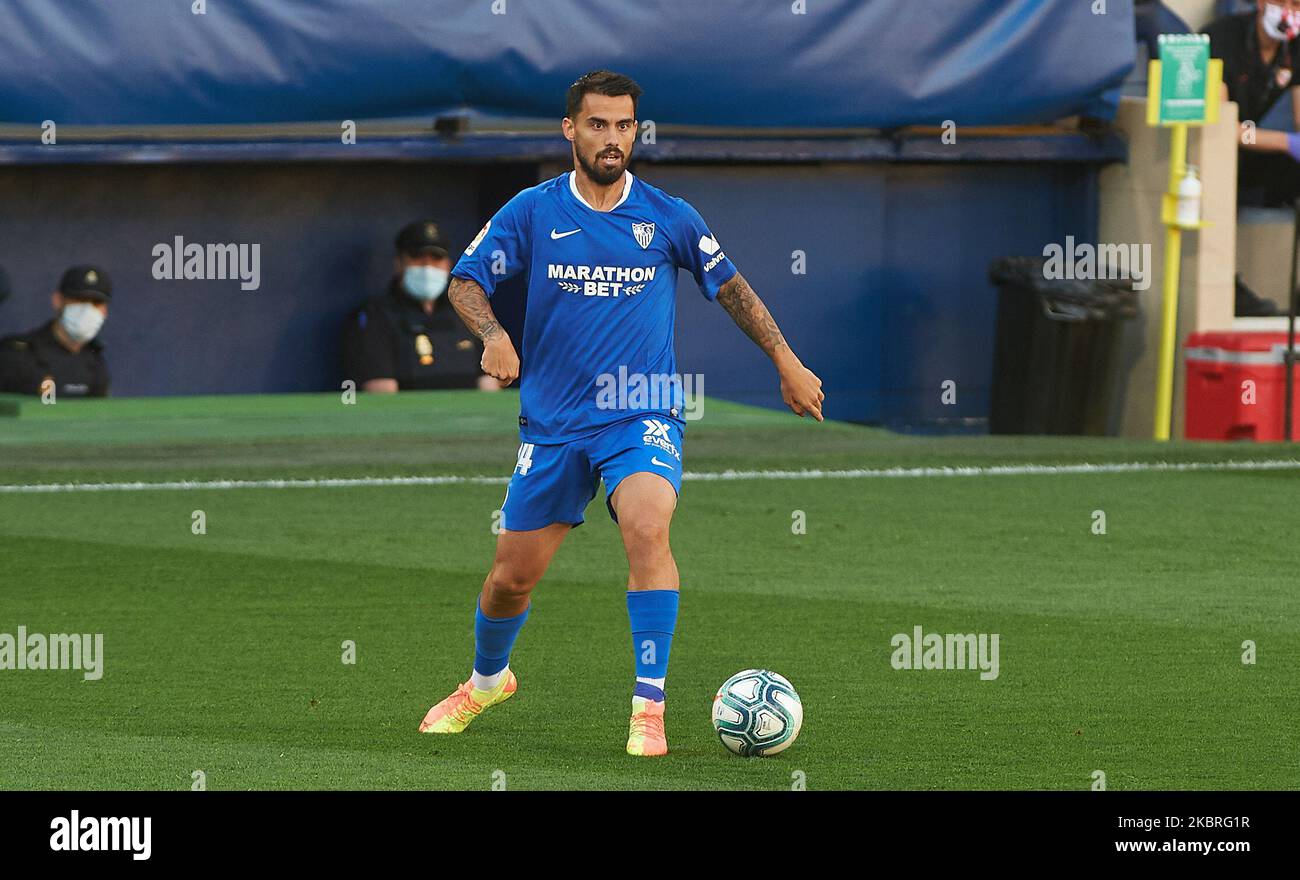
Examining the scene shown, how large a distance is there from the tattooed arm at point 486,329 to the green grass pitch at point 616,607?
1156 millimetres

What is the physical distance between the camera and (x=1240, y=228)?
20438 millimetres

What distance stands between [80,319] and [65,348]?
284 mm

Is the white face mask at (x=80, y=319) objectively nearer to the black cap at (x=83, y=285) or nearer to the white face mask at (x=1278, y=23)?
the black cap at (x=83, y=285)

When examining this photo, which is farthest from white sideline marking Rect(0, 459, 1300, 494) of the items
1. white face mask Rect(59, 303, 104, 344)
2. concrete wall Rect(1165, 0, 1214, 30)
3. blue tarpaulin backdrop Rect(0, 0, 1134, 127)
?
concrete wall Rect(1165, 0, 1214, 30)

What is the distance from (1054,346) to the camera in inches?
706

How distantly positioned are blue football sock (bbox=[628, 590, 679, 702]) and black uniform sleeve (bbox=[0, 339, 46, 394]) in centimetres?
1010

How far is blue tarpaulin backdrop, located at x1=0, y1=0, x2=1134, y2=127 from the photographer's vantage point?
52.6ft

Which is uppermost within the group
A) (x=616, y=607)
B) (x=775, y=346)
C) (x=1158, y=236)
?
(x=1158, y=236)

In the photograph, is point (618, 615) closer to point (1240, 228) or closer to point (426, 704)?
point (426, 704)

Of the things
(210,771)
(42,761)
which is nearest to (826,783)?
(210,771)

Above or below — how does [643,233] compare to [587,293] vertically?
above

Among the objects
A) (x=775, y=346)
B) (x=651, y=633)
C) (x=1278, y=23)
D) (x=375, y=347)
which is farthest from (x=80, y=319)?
(x=1278, y=23)
